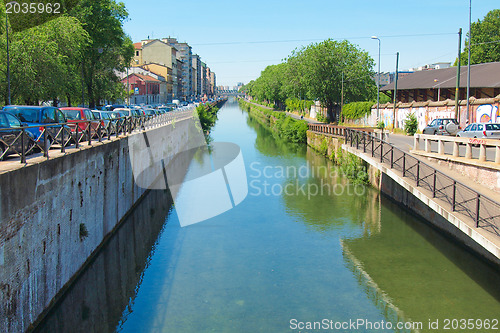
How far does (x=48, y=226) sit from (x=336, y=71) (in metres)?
52.8

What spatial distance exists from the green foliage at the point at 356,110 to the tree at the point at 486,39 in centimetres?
2022

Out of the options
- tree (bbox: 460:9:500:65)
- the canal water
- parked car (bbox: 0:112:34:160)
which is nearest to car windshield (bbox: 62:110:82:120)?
the canal water

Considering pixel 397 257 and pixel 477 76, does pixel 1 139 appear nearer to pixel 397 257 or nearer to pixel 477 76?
pixel 397 257

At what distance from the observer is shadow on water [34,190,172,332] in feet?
41.5

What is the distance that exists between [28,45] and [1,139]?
72.0ft

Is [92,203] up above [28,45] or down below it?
below

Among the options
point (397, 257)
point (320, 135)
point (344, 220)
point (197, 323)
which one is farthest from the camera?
point (320, 135)

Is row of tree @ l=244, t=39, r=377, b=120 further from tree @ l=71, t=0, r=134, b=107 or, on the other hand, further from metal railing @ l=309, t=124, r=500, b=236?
metal railing @ l=309, t=124, r=500, b=236

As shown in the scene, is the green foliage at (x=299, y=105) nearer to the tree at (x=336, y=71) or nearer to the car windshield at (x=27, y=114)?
the tree at (x=336, y=71)

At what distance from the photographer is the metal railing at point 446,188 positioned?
12625mm

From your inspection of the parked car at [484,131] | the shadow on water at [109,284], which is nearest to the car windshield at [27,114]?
the shadow on water at [109,284]

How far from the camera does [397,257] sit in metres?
17.8

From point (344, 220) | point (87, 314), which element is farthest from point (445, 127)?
point (87, 314)

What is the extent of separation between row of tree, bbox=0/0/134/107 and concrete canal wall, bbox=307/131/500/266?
20.5m
